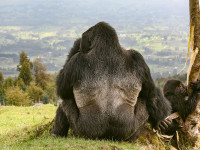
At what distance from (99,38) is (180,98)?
280 centimetres

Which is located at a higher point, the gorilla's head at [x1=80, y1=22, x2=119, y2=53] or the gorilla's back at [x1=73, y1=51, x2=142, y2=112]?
the gorilla's head at [x1=80, y1=22, x2=119, y2=53]

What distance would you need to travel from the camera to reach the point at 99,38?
4.72m

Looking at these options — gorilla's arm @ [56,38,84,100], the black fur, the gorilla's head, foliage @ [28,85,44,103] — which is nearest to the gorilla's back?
gorilla's arm @ [56,38,84,100]

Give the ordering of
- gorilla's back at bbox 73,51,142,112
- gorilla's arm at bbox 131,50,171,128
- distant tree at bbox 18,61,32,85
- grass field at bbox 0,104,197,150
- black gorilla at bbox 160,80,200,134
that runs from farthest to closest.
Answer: distant tree at bbox 18,61,32,85
black gorilla at bbox 160,80,200,134
gorilla's arm at bbox 131,50,171,128
gorilla's back at bbox 73,51,142,112
grass field at bbox 0,104,197,150

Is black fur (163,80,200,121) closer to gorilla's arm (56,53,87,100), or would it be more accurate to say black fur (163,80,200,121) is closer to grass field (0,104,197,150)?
grass field (0,104,197,150)

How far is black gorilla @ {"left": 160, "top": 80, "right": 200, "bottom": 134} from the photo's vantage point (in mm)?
5590

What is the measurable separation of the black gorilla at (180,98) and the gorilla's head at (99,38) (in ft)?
6.80

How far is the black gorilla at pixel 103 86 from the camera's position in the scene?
4465 mm

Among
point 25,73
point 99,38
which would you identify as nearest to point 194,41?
point 99,38

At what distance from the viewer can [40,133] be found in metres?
6.17

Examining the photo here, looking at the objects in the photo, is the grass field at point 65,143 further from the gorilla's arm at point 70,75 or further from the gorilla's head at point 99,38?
the gorilla's head at point 99,38

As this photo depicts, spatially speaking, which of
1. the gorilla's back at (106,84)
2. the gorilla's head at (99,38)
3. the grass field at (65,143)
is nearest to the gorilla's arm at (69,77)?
the gorilla's back at (106,84)

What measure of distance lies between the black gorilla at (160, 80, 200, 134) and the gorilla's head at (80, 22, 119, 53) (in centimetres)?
207

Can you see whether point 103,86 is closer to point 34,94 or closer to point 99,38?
point 99,38
